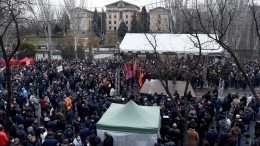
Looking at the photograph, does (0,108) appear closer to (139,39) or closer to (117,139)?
(117,139)

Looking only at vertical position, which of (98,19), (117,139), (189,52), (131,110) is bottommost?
(117,139)

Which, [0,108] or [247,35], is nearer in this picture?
[0,108]

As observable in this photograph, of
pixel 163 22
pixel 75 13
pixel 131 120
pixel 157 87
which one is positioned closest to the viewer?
pixel 131 120

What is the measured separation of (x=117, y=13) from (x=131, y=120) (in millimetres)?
94998

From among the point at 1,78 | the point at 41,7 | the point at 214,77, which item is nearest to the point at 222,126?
the point at 214,77

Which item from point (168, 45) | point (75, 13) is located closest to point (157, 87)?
point (168, 45)

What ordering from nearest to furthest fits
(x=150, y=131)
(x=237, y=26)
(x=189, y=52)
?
1. (x=150, y=131)
2. (x=189, y=52)
3. (x=237, y=26)

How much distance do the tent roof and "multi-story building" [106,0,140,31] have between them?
90.5 m

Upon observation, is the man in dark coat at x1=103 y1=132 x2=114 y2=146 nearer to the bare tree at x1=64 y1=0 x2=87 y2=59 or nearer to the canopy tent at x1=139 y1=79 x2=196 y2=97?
the canopy tent at x1=139 y1=79 x2=196 y2=97

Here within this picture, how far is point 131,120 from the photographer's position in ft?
38.9

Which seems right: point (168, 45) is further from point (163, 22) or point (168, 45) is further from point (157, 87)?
point (163, 22)

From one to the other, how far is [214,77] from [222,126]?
11.1 meters

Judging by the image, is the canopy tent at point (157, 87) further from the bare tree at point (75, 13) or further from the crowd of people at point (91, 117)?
the bare tree at point (75, 13)

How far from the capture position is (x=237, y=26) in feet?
147
